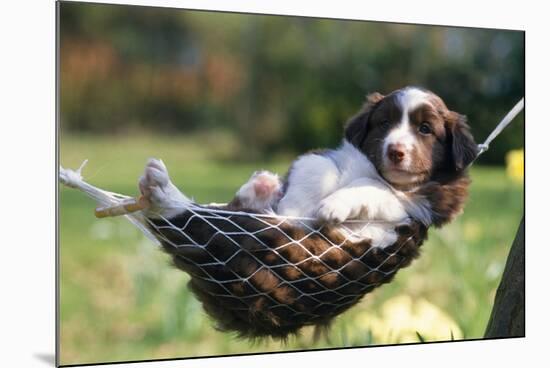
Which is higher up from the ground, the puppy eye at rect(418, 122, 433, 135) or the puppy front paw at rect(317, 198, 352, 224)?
the puppy eye at rect(418, 122, 433, 135)

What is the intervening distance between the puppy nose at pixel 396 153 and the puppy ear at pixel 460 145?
23 cm

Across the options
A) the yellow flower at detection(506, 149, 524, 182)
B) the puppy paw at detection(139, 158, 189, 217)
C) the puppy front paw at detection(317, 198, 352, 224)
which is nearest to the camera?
the puppy paw at detection(139, 158, 189, 217)

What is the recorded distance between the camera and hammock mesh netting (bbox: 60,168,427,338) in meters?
3.27

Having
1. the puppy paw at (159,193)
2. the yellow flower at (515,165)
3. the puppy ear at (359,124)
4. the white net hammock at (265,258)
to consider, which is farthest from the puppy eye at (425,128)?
the puppy paw at (159,193)

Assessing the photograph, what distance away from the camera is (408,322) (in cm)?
402

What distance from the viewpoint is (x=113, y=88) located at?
3533 mm

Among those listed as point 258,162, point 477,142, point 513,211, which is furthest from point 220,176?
A: point 513,211

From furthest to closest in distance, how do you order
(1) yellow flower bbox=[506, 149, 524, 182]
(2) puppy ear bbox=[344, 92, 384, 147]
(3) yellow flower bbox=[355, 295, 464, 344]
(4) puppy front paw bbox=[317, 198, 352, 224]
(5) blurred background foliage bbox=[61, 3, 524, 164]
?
(1) yellow flower bbox=[506, 149, 524, 182] < (3) yellow flower bbox=[355, 295, 464, 344] < (2) puppy ear bbox=[344, 92, 384, 147] < (5) blurred background foliage bbox=[61, 3, 524, 164] < (4) puppy front paw bbox=[317, 198, 352, 224]

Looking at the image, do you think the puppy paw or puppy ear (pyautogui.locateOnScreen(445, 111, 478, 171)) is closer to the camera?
the puppy paw

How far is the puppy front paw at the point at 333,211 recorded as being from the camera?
132 inches

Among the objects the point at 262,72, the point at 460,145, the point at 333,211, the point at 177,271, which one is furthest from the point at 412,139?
the point at 177,271

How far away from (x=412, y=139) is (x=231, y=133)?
0.73m

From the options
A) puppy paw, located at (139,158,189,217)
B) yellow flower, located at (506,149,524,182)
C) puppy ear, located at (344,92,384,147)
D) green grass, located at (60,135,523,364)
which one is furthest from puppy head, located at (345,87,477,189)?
puppy paw, located at (139,158,189,217)

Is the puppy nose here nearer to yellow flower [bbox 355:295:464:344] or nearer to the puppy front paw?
the puppy front paw
